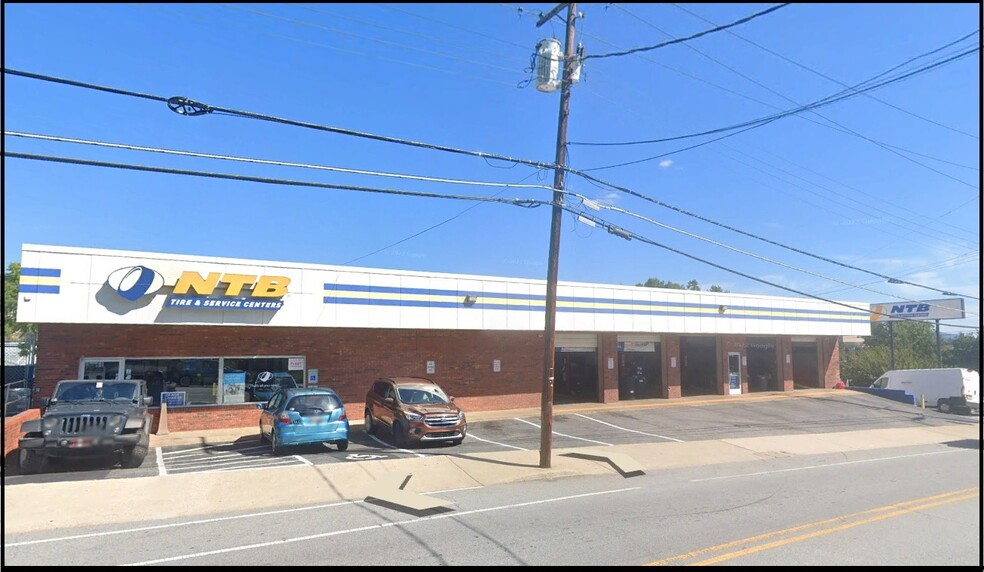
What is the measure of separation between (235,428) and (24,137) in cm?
1249

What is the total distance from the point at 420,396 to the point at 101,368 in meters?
9.53

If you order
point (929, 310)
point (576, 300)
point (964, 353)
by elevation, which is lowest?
point (964, 353)

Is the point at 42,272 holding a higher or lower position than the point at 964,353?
higher

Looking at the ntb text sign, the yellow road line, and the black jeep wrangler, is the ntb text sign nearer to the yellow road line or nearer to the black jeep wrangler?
the yellow road line

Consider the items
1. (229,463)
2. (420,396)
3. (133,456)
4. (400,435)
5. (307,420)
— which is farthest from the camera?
(420,396)

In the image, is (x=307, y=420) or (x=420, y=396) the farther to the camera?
(x=420, y=396)

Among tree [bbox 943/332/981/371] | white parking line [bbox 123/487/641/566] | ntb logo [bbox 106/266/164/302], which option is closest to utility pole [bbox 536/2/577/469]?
white parking line [bbox 123/487/641/566]

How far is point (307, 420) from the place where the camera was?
1452cm

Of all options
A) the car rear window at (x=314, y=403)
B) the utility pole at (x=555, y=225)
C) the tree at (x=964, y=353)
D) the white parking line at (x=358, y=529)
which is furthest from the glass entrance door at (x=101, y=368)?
the tree at (x=964, y=353)

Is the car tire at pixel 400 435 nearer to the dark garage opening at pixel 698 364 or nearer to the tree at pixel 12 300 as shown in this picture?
the dark garage opening at pixel 698 364

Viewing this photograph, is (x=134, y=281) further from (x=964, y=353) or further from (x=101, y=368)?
(x=964, y=353)

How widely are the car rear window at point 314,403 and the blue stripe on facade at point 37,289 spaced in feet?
23.4

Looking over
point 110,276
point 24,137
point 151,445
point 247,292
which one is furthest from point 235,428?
point 24,137

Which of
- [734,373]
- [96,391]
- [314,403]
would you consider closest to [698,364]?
[734,373]
